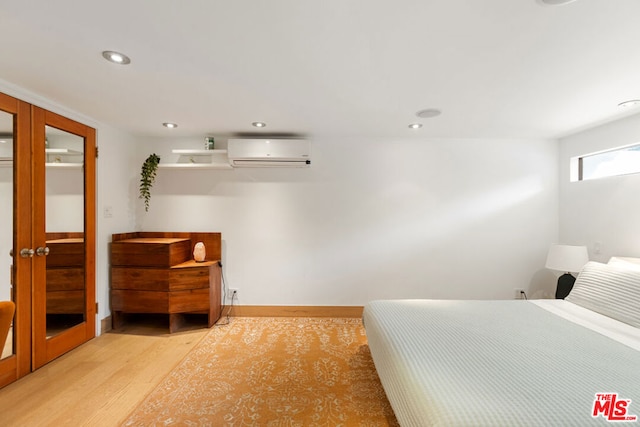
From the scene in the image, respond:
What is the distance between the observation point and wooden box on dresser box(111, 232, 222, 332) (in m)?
2.94

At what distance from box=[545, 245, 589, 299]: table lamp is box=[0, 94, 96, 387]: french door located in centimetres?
492

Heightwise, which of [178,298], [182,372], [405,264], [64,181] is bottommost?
[182,372]

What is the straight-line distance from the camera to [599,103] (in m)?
2.36

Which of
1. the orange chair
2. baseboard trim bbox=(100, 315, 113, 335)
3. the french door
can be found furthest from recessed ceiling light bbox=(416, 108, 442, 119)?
baseboard trim bbox=(100, 315, 113, 335)

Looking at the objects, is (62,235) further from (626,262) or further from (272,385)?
(626,262)

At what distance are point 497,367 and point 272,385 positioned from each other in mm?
1550

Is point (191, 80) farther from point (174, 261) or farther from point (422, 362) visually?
point (422, 362)

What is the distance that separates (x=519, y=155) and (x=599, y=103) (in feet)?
3.79

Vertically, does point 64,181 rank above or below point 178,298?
above

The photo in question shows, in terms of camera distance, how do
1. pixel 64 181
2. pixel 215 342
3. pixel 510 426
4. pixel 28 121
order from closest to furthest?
1. pixel 510 426
2. pixel 28 121
3. pixel 64 181
4. pixel 215 342

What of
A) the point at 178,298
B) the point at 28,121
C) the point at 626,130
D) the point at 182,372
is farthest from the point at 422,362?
the point at 28,121

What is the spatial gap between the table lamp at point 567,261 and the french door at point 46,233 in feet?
16.1

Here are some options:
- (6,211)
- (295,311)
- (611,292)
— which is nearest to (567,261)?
(611,292)

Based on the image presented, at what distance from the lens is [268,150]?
3.19 m
